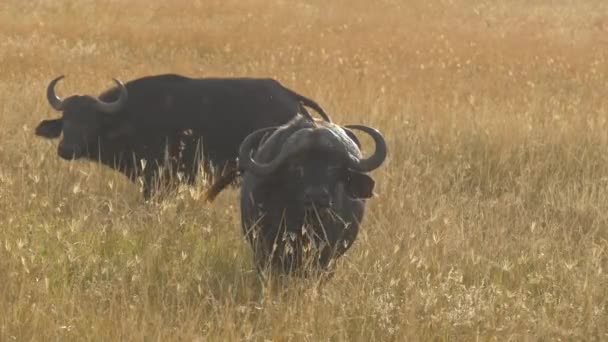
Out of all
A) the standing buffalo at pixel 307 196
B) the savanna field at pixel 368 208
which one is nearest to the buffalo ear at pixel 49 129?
the savanna field at pixel 368 208

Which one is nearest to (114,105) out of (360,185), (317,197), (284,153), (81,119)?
(81,119)

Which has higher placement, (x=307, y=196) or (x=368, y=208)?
(x=307, y=196)

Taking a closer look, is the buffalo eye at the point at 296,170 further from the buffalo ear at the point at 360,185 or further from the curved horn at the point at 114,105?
the curved horn at the point at 114,105

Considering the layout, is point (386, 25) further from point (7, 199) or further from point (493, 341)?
point (493, 341)

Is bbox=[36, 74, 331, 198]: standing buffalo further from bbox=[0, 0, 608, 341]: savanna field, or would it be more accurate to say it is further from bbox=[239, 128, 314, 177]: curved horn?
bbox=[239, 128, 314, 177]: curved horn

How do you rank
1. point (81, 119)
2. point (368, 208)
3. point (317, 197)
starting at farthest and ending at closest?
point (81, 119) → point (368, 208) → point (317, 197)

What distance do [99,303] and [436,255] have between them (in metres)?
1.93

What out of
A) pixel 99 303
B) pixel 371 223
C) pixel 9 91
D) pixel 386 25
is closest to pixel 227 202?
pixel 371 223

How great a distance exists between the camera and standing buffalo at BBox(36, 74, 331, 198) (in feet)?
23.5

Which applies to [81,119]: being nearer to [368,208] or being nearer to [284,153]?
[368,208]

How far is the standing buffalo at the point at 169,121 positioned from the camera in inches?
282

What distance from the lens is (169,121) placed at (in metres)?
7.41

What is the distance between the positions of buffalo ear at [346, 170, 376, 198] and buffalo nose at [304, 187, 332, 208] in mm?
291

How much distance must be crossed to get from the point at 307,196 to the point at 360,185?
0.38m
